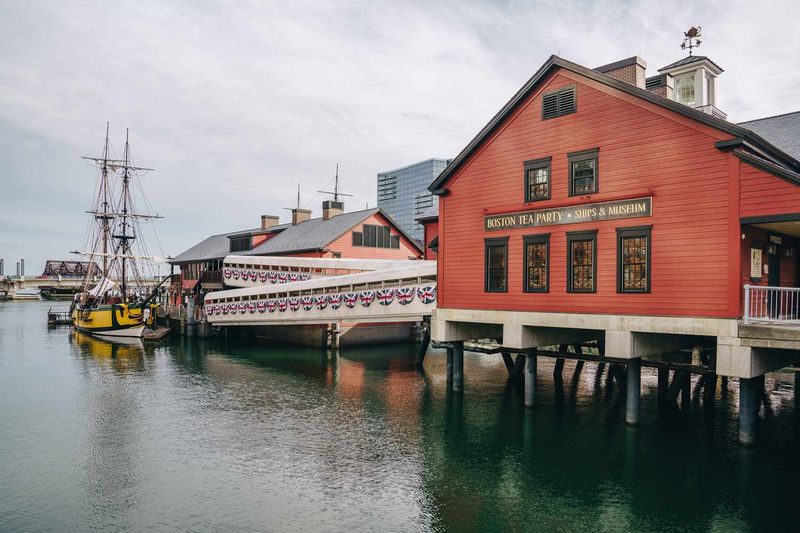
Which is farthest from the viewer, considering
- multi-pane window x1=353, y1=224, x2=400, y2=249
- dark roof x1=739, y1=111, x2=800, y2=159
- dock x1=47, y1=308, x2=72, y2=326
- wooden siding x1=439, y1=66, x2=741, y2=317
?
dock x1=47, y1=308, x2=72, y2=326

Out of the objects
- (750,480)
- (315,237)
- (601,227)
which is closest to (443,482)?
(750,480)

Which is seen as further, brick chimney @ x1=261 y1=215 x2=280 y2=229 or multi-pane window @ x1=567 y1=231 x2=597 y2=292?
brick chimney @ x1=261 y1=215 x2=280 y2=229

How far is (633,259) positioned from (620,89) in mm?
5906

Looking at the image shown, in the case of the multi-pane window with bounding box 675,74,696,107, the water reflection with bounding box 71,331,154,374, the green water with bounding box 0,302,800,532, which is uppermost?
the multi-pane window with bounding box 675,74,696,107

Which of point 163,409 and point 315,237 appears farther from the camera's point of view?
point 315,237

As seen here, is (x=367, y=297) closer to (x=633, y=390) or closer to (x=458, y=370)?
(x=458, y=370)

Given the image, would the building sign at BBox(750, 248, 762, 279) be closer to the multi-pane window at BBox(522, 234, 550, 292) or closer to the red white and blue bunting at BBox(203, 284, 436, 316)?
the multi-pane window at BBox(522, 234, 550, 292)

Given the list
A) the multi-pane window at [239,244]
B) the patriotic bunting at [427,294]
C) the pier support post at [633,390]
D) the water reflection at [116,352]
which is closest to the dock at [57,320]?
the water reflection at [116,352]

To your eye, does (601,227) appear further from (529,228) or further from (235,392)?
(235,392)

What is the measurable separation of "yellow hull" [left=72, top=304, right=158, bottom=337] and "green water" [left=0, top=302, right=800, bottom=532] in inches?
923

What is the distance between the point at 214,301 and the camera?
168 feet

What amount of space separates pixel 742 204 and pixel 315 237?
40096 mm

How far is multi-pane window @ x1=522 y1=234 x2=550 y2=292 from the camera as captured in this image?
22.3 m

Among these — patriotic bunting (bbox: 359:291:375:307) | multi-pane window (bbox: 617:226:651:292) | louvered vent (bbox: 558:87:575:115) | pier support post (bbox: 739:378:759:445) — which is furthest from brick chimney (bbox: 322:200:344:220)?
pier support post (bbox: 739:378:759:445)
